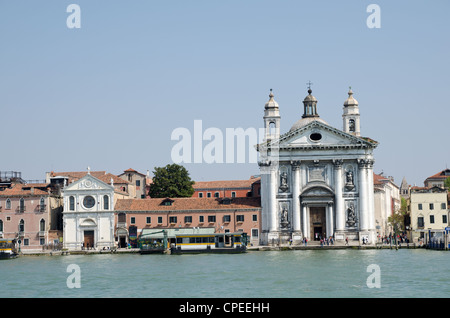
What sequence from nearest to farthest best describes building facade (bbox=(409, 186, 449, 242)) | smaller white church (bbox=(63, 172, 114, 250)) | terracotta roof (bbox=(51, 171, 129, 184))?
smaller white church (bbox=(63, 172, 114, 250))
building facade (bbox=(409, 186, 449, 242))
terracotta roof (bbox=(51, 171, 129, 184))

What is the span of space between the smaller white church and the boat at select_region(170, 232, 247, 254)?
7.22 meters

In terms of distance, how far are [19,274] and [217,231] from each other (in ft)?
82.0

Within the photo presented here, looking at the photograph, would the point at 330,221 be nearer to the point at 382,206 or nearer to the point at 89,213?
the point at 382,206

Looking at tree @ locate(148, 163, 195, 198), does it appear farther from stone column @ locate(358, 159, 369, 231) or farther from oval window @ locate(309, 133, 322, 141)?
stone column @ locate(358, 159, 369, 231)

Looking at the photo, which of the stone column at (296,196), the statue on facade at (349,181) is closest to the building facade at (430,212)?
the statue on facade at (349,181)

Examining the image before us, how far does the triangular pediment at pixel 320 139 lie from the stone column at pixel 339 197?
1.48 meters

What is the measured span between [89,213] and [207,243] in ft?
36.0

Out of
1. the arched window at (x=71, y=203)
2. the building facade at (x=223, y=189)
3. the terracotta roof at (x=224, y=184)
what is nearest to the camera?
the arched window at (x=71, y=203)

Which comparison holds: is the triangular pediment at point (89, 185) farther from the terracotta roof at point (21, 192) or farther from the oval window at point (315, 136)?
the oval window at point (315, 136)

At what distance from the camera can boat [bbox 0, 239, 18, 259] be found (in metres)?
52.7

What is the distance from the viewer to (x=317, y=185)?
5866 cm

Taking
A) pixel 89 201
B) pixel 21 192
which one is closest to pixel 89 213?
pixel 89 201

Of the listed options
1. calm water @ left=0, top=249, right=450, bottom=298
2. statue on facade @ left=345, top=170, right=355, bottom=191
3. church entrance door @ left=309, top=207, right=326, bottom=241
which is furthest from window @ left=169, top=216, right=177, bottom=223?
calm water @ left=0, top=249, right=450, bottom=298

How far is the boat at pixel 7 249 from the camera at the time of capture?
2076 inches
